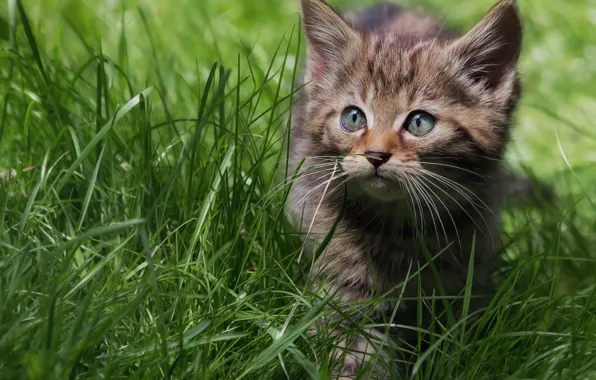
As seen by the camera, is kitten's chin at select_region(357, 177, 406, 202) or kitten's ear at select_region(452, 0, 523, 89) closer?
A: kitten's chin at select_region(357, 177, 406, 202)

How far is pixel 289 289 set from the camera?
86.1 inches

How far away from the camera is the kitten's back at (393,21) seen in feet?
9.18

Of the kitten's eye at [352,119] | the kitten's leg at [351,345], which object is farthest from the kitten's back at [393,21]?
the kitten's leg at [351,345]

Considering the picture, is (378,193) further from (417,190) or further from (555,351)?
(555,351)

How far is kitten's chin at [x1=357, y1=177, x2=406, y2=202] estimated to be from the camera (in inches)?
82.7

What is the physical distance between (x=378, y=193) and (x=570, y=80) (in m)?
2.53

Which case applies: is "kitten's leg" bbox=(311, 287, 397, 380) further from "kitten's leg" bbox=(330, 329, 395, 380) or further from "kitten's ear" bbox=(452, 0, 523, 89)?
"kitten's ear" bbox=(452, 0, 523, 89)

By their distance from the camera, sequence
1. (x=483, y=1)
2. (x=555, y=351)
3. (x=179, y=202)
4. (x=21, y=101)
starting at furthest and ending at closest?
1. (x=483, y=1)
2. (x=21, y=101)
3. (x=179, y=202)
4. (x=555, y=351)

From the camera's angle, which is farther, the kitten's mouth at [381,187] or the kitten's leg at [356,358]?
the kitten's mouth at [381,187]

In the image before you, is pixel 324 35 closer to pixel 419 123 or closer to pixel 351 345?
pixel 419 123

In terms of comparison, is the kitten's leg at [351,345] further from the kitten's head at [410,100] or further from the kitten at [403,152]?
the kitten's head at [410,100]

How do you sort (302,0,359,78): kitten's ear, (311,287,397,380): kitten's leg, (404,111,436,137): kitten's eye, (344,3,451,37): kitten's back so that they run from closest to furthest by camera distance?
(311,287,397,380): kitten's leg, (404,111,436,137): kitten's eye, (302,0,359,78): kitten's ear, (344,3,451,37): kitten's back

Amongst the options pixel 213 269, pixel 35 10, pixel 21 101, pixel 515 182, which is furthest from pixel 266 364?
pixel 35 10

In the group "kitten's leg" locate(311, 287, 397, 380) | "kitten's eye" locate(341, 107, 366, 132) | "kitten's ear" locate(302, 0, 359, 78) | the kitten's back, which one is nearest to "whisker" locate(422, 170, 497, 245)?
"kitten's eye" locate(341, 107, 366, 132)
